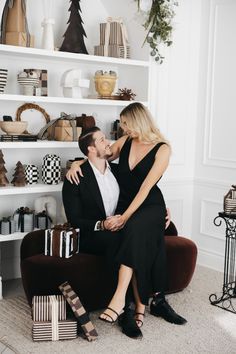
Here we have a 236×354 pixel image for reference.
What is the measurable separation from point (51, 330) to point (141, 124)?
1.41 meters

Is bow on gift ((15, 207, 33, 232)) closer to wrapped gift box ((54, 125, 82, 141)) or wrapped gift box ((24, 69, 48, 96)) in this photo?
wrapped gift box ((54, 125, 82, 141))

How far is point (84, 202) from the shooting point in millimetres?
3768

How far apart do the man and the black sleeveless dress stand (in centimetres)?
9

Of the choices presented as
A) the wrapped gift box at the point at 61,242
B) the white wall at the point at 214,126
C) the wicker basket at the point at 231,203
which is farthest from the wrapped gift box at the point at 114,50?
the wrapped gift box at the point at 61,242

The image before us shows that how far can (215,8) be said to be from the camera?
15.4ft

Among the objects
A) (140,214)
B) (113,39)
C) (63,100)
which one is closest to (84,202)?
(140,214)

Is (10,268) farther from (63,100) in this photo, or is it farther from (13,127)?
(63,100)

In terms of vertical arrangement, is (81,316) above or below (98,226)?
below

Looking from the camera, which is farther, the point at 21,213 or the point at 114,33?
the point at 114,33

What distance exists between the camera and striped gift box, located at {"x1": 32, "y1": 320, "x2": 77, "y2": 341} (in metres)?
3.26

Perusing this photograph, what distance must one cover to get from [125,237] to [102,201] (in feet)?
1.33

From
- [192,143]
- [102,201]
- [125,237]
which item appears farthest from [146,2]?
[125,237]

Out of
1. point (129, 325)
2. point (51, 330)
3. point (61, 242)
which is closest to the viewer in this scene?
point (51, 330)

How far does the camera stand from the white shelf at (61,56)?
Result: 4000mm
